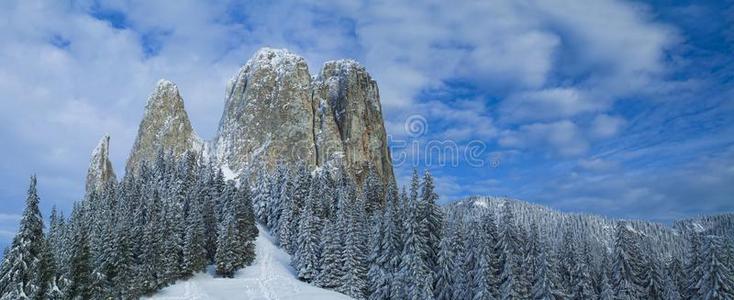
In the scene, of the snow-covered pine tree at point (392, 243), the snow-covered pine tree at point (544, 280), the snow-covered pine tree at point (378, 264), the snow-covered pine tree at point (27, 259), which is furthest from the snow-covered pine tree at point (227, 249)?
the snow-covered pine tree at point (544, 280)

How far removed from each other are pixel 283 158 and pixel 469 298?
247ft

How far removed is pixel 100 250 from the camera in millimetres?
59625

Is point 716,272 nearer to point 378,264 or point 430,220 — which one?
point 430,220

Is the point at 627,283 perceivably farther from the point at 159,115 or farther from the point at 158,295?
the point at 159,115

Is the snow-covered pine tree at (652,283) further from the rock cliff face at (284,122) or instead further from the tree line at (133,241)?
the rock cliff face at (284,122)

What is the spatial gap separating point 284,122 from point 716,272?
9215 centimetres

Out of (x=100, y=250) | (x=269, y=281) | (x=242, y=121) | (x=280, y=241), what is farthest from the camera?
(x=242, y=121)

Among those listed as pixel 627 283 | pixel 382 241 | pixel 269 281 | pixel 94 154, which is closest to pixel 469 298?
pixel 382 241

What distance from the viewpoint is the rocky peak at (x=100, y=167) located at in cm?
13362

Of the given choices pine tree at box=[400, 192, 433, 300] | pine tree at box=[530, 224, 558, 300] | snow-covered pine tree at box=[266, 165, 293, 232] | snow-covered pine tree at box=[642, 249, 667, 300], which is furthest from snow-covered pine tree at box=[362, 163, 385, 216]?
snow-covered pine tree at box=[642, 249, 667, 300]

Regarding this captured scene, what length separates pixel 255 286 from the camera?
69062 millimetres

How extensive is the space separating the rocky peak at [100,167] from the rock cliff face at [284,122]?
A: 16.9 ft

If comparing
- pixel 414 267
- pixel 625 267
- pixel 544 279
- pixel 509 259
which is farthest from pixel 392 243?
pixel 625 267

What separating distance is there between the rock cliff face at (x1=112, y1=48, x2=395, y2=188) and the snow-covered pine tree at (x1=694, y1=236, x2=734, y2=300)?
255 feet
